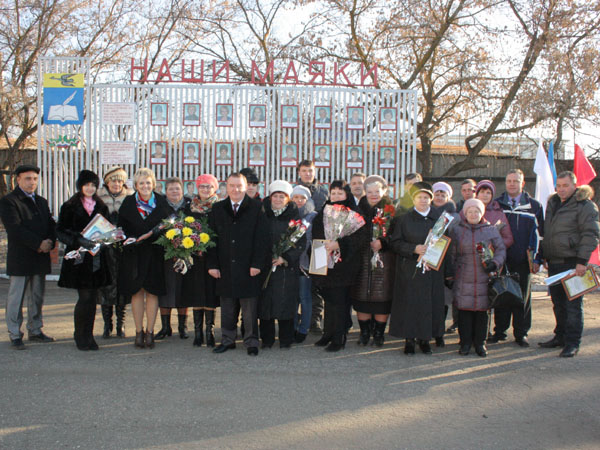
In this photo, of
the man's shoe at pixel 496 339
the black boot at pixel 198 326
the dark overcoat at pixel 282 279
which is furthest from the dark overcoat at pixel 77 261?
the man's shoe at pixel 496 339

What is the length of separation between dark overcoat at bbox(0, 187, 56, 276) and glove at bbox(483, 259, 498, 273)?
198 inches

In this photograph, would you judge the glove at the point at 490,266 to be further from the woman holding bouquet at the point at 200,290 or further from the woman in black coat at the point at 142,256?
the woman in black coat at the point at 142,256

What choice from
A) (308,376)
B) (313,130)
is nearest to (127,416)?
(308,376)

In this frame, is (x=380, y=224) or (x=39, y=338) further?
(x=39, y=338)

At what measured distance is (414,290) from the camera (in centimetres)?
571

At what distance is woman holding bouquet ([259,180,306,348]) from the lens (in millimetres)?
5895

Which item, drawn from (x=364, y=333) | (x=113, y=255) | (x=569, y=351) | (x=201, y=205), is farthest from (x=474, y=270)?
(x=113, y=255)

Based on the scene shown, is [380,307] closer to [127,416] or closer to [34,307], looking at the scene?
[127,416]

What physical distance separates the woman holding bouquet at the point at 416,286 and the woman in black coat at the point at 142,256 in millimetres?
2678

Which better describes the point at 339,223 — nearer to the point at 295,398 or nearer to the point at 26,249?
the point at 295,398

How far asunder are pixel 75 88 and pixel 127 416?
833cm

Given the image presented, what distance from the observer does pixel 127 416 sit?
3973 millimetres

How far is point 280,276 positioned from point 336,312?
0.76 meters

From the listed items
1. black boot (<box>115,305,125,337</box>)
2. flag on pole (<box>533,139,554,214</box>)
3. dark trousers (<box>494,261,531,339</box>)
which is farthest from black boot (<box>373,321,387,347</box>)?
flag on pole (<box>533,139,554,214</box>)
